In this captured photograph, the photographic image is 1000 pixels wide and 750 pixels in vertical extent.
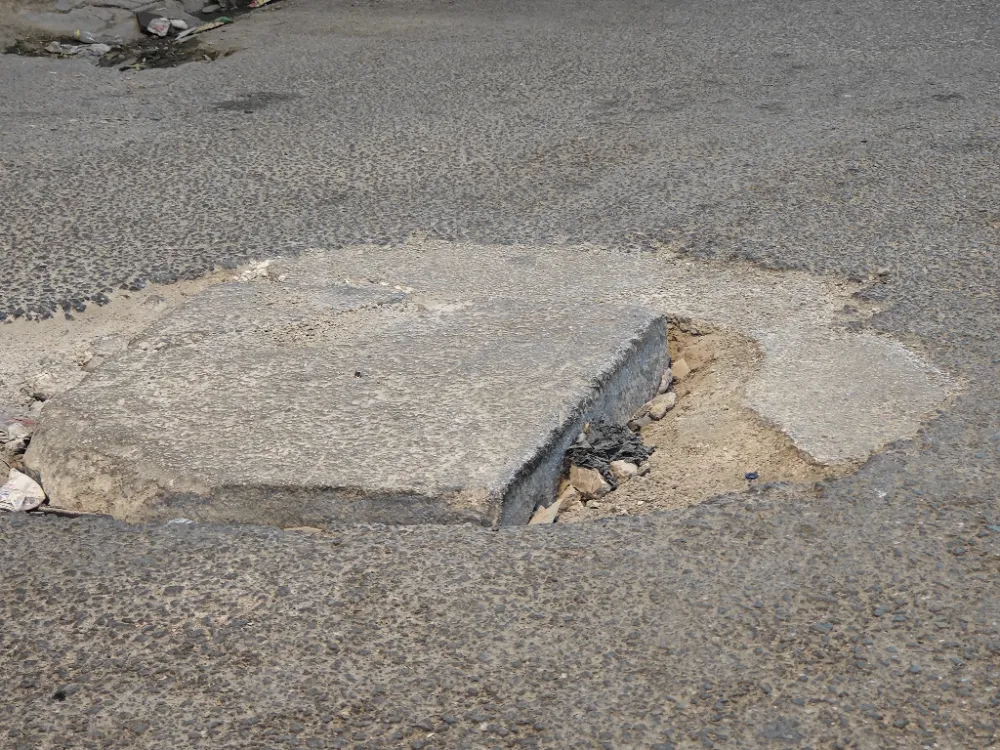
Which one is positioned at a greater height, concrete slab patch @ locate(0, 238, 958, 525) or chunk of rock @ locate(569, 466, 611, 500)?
concrete slab patch @ locate(0, 238, 958, 525)

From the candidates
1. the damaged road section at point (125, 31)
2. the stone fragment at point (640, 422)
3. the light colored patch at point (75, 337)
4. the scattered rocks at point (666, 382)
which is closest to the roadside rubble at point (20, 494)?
the light colored patch at point (75, 337)

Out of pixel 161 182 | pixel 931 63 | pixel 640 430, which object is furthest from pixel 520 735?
pixel 931 63

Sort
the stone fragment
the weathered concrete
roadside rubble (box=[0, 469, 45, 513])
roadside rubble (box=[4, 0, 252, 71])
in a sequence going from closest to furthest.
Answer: the weathered concrete → roadside rubble (box=[0, 469, 45, 513]) → the stone fragment → roadside rubble (box=[4, 0, 252, 71])

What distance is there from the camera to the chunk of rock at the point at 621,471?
3.08 m

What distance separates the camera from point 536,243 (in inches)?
167

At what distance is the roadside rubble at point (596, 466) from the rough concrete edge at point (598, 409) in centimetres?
3

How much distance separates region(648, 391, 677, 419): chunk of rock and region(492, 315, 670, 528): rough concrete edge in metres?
0.03

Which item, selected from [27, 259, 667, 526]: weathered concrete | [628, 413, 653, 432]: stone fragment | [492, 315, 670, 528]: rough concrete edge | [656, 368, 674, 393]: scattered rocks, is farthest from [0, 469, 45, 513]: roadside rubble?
[656, 368, 674, 393]: scattered rocks

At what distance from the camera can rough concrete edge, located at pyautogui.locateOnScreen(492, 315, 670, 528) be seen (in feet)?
9.26

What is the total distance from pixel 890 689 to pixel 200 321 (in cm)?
227

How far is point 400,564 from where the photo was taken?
257cm

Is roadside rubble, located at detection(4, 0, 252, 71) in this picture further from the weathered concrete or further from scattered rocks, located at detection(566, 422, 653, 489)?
scattered rocks, located at detection(566, 422, 653, 489)

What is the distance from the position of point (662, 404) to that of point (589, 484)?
22.5 inches

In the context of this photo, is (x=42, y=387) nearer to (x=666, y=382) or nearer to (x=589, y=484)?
(x=589, y=484)
